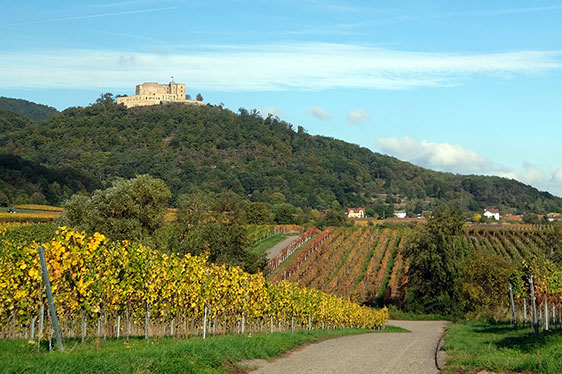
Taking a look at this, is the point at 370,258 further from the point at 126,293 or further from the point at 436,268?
the point at 126,293

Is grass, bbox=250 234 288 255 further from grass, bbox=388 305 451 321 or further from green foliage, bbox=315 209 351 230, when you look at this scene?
grass, bbox=388 305 451 321

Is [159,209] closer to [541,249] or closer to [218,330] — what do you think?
[218,330]

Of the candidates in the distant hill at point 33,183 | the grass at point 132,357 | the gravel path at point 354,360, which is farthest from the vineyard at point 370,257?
the distant hill at point 33,183

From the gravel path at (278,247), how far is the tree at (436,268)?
24617 millimetres

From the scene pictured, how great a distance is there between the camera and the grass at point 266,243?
3642 inches

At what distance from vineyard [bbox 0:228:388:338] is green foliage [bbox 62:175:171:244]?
71.0 ft

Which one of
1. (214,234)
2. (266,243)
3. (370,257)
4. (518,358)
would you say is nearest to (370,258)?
(370,257)

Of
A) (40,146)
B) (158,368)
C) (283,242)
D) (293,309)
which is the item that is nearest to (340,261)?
(283,242)

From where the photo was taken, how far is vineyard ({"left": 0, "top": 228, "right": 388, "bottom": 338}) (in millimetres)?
13789

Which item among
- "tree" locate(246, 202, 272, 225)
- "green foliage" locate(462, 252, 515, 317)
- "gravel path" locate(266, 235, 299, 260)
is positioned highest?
"tree" locate(246, 202, 272, 225)

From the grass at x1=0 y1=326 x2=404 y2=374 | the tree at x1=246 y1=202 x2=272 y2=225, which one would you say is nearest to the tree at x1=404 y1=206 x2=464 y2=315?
the grass at x1=0 y1=326 x2=404 y2=374

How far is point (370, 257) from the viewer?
86750 millimetres

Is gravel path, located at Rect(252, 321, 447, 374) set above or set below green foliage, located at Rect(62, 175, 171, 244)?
below

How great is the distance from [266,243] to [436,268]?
42.0m
